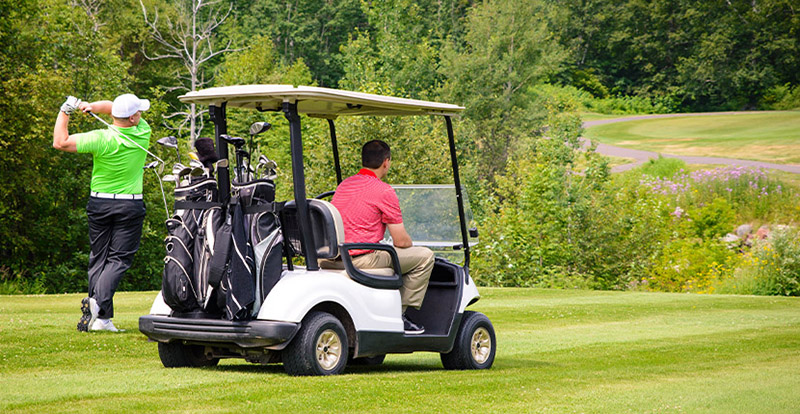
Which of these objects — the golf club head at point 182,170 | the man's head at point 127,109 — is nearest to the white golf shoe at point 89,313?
the man's head at point 127,109

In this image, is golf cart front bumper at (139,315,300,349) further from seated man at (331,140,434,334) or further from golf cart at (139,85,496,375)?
seated man at (331,140,434,334)

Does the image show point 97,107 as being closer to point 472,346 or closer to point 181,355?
point 181,355

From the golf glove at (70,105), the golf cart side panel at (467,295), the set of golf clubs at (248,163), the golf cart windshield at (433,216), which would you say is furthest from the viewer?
the golf cart windshield at (433,216)

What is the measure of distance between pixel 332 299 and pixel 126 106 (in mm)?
2750

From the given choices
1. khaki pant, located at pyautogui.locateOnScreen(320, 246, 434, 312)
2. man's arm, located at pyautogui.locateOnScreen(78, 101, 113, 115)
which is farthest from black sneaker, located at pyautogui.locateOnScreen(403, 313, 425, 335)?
man's arm, located at pyautogui.locateOnScreen(78, 101, 113, 115)

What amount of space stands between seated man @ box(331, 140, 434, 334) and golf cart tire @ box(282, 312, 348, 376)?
1.79ft

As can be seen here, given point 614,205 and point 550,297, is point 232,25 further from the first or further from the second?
point 550,297

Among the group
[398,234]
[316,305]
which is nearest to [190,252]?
[316,305]

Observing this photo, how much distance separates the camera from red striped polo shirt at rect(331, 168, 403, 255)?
7.00 metres

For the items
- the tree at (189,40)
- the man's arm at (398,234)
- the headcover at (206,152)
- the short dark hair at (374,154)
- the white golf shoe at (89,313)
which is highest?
the tree at (189,40)

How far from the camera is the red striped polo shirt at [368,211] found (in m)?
7.00

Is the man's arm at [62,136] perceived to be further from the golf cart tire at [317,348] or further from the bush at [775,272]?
the bush at [775,272]

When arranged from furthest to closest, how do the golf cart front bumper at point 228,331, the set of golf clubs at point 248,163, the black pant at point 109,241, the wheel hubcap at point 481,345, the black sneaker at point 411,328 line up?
the black pant at point 109,241 < the wheel hubcap at point 481,345 < the black sneaker at point 411,328 < the set of golf clubs at point 248,163 < the golf cart front bumper at point 228,331

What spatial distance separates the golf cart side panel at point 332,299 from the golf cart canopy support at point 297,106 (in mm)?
181
